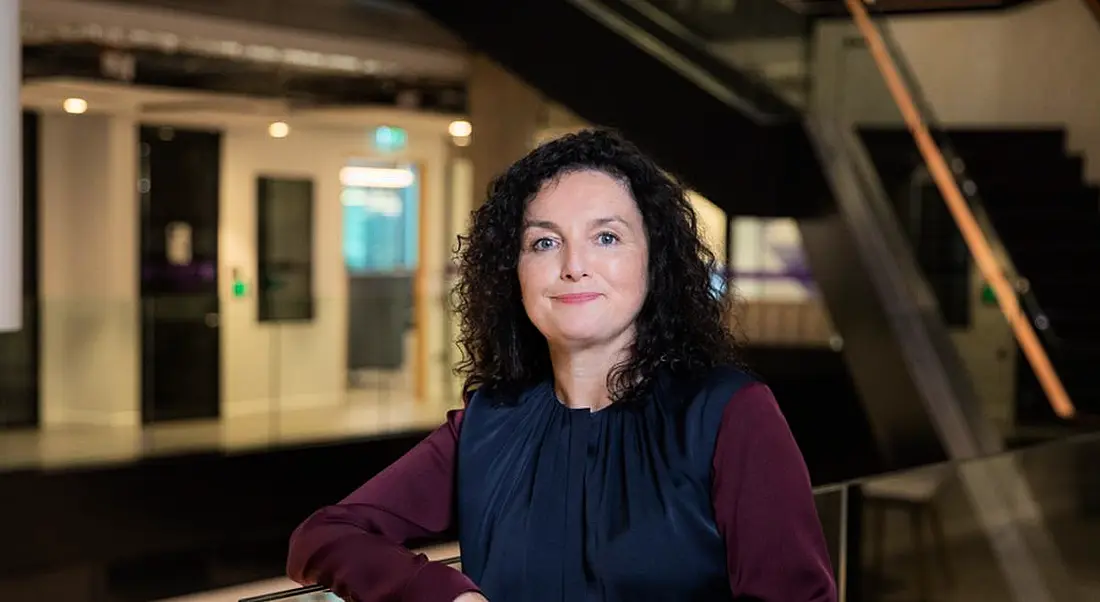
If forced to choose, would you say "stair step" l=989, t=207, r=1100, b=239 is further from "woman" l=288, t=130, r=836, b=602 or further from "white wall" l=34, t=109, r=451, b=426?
"woman" l=288, t=130, r=836, b=602

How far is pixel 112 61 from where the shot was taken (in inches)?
404

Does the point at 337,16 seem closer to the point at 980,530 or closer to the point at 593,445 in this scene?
the point at 980,530

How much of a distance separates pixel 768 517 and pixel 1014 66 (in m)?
10.8

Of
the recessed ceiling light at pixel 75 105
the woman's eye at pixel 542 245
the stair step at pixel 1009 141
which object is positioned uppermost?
the recessed ceiling light at pixel 75 105

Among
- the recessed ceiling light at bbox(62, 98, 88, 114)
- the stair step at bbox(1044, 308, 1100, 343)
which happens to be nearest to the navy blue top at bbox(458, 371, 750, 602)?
the stair step at bbox(1044, 308, 1100, 343)

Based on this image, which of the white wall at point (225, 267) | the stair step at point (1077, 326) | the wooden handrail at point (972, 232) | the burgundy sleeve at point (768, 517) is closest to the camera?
the burgundy sleeve at point (768, 517)

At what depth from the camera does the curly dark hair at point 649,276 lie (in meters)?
1.76

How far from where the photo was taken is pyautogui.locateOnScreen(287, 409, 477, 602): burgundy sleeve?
5.85 feet

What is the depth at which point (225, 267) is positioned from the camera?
12414mm

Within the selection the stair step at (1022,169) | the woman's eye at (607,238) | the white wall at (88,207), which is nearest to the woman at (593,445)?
the woman's eye at (607,238)

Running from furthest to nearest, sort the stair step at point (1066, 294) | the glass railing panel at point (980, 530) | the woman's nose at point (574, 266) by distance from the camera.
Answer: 1. the stair step at point (1066, 294)
2. the glass railing panel at point (980, 530)
3. the woman's nose at point (574, 266)

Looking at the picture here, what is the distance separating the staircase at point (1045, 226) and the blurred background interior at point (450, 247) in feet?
0.07

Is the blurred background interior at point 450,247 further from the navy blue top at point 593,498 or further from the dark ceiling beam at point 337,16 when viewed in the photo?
the navy blue top at point 593,498

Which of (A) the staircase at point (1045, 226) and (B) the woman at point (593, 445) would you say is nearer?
(B) the woman at point (593, 445)
